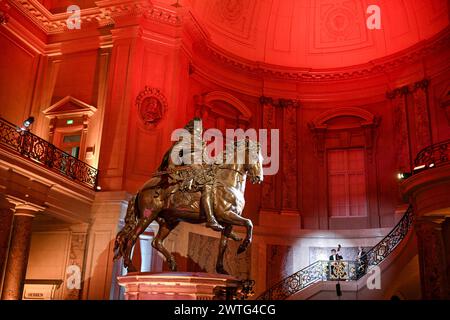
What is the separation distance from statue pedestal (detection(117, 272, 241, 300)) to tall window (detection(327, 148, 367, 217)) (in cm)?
1037

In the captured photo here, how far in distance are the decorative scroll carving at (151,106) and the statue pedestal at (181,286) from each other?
730 cm

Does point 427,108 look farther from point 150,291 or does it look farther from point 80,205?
point 150,291

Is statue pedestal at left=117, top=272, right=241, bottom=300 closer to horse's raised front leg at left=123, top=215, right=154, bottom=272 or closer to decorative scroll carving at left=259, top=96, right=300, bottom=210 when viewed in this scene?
horse's raised front leg at left=123, top=215, right=154, bottom=272

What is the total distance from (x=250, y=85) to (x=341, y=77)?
10.3 feet

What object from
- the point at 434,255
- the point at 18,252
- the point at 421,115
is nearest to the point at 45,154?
the point at 18,252

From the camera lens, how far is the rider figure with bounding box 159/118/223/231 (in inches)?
263

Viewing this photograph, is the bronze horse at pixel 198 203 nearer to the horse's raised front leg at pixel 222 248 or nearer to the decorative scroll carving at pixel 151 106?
the horse's raised front leg at pixel 222 248

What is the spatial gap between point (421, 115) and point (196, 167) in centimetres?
1080

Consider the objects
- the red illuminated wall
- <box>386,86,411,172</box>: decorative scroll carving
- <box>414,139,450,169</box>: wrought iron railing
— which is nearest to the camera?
<box>414,139,450,169</box>: wrought iron railing

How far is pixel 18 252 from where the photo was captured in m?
10.7

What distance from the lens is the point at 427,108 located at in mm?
15484

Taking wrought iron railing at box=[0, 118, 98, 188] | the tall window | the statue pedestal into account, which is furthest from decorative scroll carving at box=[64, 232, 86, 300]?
the tall window
